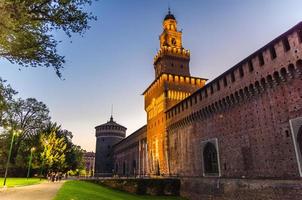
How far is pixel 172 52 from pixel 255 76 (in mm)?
21632

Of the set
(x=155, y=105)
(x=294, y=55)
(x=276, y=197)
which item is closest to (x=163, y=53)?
(x=155, y=105)

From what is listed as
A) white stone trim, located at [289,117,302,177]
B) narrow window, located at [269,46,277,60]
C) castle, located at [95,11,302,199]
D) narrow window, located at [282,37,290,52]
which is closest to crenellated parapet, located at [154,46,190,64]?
castle, located at [95,11,302,199]

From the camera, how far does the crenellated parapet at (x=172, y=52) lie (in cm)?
3628

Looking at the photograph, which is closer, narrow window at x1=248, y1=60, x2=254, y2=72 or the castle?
the castle

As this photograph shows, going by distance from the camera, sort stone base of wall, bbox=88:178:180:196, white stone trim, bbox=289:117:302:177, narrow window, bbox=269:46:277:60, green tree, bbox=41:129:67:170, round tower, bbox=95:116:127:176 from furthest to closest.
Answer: round tower, bbox=95:116:127:176 < green tree, bbox=41:129:67:170 < stone base of wall, bbox=88:178:180:196 < narrow window, bbox=269:46:277:60 < white stone trim, bbox=289:117:302:177

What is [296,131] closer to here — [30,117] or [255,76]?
[255,76]

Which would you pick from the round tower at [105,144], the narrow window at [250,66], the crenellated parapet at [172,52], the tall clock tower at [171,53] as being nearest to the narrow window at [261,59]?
the narrow window at [250,66]

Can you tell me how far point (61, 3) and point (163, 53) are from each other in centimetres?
2840

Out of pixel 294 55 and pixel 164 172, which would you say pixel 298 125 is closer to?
pixel 294 55

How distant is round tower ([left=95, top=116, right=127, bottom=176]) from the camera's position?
56906 millimetres

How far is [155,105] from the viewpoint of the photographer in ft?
116

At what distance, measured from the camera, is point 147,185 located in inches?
1023

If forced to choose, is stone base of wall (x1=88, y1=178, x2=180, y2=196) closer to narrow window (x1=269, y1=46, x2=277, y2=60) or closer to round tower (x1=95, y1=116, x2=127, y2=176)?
narrow window (x1=269, y1=46, x2=277, y2=60)

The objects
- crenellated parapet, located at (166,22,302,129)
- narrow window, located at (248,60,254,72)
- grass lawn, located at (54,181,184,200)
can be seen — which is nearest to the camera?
grass lawn, located at (54,181,184,200)
